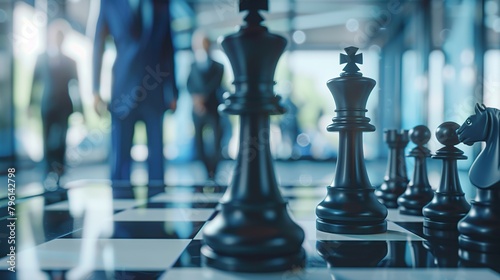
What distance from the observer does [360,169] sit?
0.97 m

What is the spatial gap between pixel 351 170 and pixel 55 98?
2.67m

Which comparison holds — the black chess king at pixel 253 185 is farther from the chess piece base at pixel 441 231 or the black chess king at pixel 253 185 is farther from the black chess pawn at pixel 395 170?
the black chess pawn at pixel 395 170

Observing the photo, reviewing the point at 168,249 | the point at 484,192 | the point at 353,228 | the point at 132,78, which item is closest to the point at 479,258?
the point at 484,192

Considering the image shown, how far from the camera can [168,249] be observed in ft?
2.63

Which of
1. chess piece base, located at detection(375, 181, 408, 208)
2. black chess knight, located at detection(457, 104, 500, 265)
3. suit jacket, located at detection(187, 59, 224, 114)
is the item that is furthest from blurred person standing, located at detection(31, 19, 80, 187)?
black chess knight, located at detection(457, 104, 500, 265)

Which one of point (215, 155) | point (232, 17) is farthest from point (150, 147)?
point (232, 17)

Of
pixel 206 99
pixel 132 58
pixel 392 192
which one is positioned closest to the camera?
pixel 392 192

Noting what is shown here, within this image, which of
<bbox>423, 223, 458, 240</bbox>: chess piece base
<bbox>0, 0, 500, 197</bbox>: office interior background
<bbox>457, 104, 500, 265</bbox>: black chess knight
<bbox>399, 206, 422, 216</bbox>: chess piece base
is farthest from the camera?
<bbox>0, 0, 500, 197</bbox>: office interior background

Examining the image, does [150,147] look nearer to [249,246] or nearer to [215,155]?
[215,155]

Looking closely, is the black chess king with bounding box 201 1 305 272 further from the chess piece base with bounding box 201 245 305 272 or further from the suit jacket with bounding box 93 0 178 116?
the suit jacket with bounding box 93 0 178 116

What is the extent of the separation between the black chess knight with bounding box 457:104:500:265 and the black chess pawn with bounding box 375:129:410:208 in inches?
20.1

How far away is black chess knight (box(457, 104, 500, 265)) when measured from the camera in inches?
30.4

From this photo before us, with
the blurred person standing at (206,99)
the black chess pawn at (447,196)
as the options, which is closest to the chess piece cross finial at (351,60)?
the black chess pawn at (447,196)

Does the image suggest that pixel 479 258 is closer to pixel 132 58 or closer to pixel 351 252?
pixel 351 252
